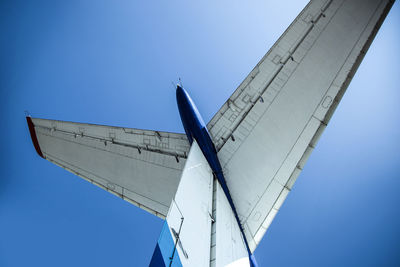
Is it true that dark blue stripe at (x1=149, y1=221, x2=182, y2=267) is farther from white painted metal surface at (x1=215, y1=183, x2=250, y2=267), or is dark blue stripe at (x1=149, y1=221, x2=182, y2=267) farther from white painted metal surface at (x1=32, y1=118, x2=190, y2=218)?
white painted metal surface at (x1=32, y1=118, x2=190, y2=218)

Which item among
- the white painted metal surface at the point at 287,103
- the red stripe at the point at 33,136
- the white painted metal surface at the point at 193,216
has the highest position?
the white painted metal surface at the point at 287,103

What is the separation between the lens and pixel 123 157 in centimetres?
605

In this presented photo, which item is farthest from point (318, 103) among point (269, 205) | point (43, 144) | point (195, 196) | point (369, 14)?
point (43, 144)

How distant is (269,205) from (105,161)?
13.6 ft

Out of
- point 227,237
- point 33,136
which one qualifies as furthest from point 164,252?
point 33,136

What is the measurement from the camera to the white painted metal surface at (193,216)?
8.49 feet

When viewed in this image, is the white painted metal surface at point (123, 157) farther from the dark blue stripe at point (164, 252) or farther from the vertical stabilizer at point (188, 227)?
the dark blue stripe at point (164, 252)

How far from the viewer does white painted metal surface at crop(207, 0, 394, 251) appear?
456cm

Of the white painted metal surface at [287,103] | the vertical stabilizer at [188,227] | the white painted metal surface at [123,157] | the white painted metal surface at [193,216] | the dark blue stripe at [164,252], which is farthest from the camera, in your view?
the white painted metal surface at [123,157]

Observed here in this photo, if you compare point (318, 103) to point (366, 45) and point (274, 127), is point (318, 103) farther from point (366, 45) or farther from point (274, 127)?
point (366, 45)

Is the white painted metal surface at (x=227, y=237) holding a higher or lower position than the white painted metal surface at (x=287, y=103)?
lower

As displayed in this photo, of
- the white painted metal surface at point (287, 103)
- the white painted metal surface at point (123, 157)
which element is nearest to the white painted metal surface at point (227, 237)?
the white painted metal surface at point (287, 103)

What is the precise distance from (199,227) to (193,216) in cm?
17

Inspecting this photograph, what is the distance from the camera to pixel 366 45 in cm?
450
